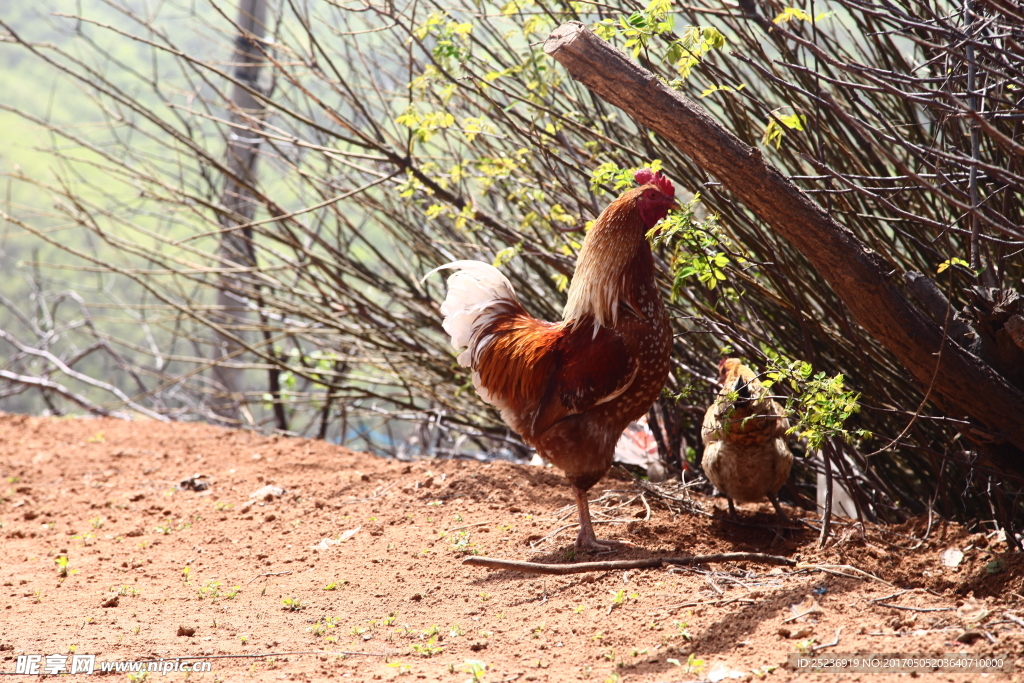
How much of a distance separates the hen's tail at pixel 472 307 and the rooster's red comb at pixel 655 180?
88 centimetres

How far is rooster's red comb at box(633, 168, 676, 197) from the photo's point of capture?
3.23 metres

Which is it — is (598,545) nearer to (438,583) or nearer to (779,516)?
(438,583)

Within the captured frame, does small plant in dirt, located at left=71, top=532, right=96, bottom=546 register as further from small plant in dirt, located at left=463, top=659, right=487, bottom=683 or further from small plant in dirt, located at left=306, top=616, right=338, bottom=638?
small plant in dirt, located at left=463, top=659, right=487, bottom=683

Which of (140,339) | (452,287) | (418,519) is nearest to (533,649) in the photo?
(418,519)

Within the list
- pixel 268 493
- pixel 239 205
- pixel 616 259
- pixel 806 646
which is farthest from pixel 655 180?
pixel 239 205

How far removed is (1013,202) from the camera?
9.78ft

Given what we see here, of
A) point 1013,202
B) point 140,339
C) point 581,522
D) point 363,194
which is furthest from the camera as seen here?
point 140,339

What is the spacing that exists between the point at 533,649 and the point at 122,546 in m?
2.40

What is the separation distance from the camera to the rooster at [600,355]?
10.6ft

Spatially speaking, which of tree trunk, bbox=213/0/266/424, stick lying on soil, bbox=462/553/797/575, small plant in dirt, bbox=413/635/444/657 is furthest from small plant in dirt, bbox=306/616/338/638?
tree trunk, bbox=213/0/266/424

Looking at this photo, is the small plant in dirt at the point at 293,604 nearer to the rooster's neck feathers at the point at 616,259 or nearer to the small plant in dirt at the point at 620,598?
the small plant in dirt at the point at 620,598

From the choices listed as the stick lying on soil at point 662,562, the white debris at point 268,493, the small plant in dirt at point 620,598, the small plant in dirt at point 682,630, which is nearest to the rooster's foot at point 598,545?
the stick lying on soil at point 662,562

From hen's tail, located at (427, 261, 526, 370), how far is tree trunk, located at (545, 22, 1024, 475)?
1.34 meters

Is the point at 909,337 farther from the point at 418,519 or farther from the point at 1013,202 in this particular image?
the point at 418,519
